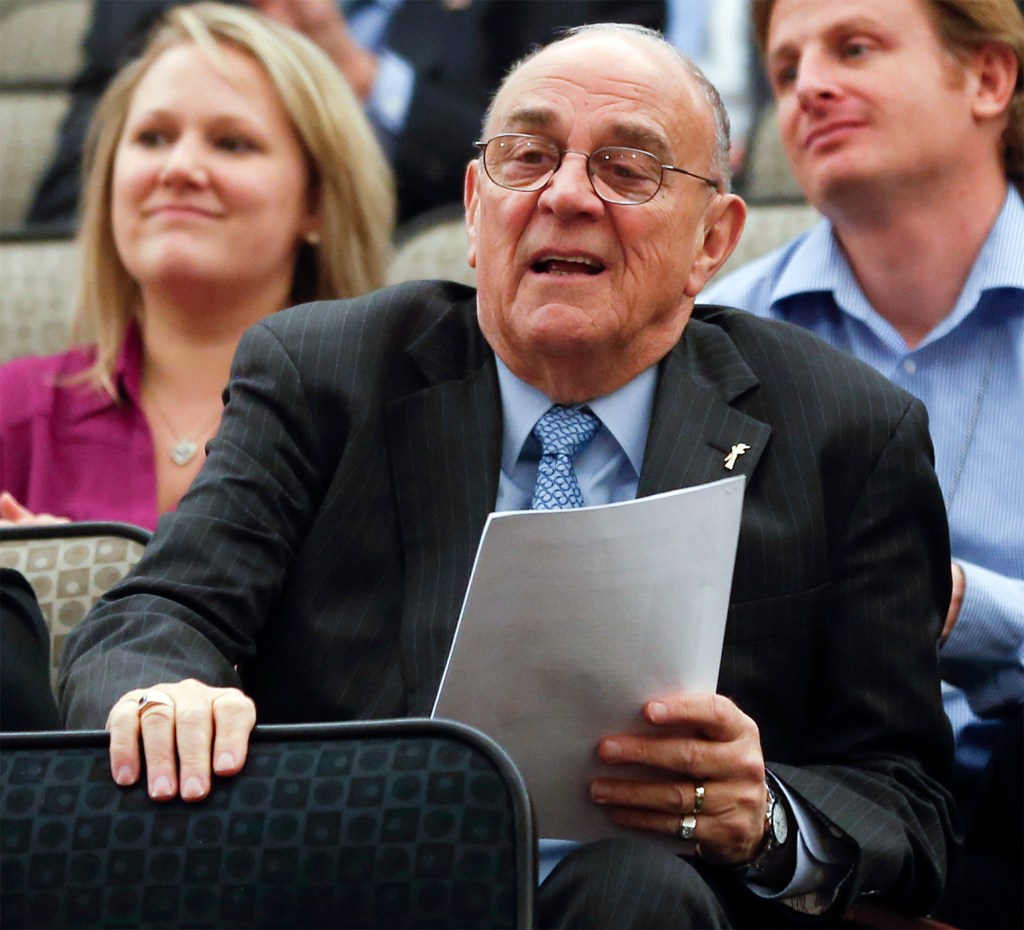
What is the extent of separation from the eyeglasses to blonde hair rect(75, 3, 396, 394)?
3.45ft

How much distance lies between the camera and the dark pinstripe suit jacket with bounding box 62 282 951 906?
1707 mm

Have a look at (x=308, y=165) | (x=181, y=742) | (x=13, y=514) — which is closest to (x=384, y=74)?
(x=308, y=165)

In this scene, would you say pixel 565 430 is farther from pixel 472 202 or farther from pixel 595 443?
pixel 472 202

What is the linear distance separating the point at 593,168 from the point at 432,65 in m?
2.14

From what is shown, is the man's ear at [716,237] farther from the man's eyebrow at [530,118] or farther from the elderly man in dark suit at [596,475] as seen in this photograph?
the man's eyebrow at [530,118]

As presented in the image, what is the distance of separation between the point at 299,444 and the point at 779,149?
2.05 metres

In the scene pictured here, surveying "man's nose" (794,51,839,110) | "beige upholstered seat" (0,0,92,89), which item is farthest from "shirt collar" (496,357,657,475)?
"beige upholstered seat" (0,0,92,89)

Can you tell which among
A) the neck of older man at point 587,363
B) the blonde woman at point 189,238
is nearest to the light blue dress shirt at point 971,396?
the neck of older man at point 587,363

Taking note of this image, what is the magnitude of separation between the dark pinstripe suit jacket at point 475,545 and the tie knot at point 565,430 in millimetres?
52

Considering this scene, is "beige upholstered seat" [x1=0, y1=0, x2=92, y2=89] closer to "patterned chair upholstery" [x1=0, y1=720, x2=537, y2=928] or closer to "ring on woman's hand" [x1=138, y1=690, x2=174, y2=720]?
"ring on woman's hand" [x1=138, y1=690, x2=174, y2=720]

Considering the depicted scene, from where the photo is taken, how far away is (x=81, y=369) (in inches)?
106

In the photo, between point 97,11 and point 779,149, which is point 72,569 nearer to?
point 779,149

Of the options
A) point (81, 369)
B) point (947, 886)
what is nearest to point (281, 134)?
point (81, 369)

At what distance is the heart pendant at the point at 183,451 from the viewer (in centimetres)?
259
